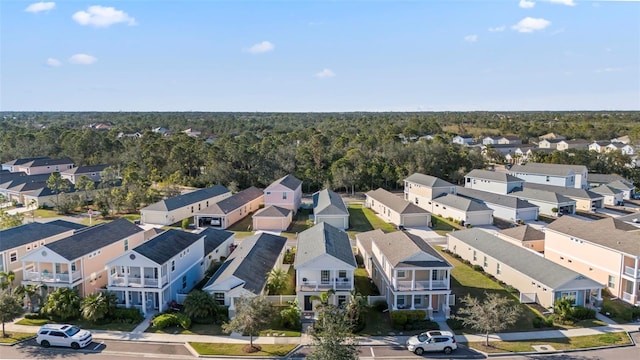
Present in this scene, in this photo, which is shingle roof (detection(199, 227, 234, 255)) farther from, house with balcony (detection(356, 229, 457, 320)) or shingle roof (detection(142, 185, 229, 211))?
house with balcony (detection(356, 229, 457, 320))

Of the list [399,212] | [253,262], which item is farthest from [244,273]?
[399,212]

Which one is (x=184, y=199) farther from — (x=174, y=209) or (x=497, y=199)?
(x=497, y=199)

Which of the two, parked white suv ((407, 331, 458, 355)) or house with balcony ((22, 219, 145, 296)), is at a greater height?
house with balcony ((22, 219, 145, 296))

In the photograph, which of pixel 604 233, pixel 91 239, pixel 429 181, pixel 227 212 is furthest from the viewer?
pixel 429 181

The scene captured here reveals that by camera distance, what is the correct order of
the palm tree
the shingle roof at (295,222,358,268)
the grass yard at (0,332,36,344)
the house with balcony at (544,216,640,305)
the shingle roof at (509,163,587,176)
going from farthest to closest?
the shingle roof at (509,163,587,176) < the house with balcony at (544,216,640,305) < the palm tree < the shingle roof at (295,222,358,268) < the grass yard at (0,332,36,344)

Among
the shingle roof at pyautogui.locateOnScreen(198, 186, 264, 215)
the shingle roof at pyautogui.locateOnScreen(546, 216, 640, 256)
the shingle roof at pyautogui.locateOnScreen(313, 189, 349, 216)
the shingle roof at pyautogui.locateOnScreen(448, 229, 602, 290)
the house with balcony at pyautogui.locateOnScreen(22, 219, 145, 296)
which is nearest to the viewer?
the house with balcony at pyautogui.locateOnScreen(22, 219, 145, 296)

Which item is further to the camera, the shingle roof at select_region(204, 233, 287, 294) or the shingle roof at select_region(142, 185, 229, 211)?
the shingle roof at select_region(142, 185, 229, 211)

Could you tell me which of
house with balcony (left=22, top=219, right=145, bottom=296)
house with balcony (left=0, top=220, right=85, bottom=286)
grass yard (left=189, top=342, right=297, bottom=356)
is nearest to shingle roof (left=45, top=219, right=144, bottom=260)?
house with balcony (left=22, top=219, right=145, bottom=296)
